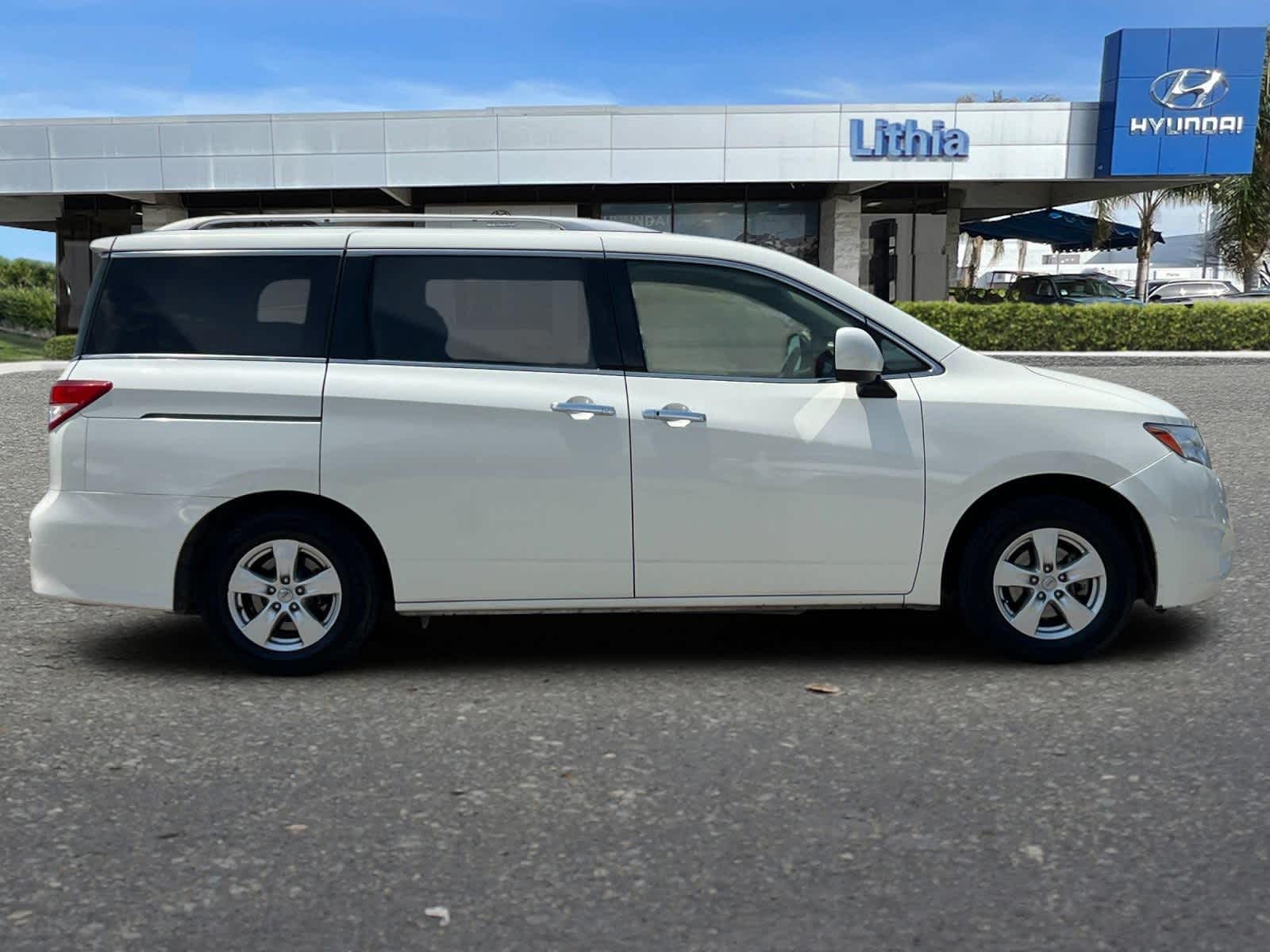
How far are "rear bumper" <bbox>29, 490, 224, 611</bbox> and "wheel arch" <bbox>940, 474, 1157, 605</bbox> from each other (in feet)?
9.50

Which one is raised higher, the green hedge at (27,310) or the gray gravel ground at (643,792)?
the green hedge at (27,310)

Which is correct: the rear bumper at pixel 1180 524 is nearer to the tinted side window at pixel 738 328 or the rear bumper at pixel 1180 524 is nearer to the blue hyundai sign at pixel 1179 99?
the tinted side window at pixel 738 328

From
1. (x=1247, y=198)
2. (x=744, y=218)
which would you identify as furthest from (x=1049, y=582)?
(x=1247, y=198)

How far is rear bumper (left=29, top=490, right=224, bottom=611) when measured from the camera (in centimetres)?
507

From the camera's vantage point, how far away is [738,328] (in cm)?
524

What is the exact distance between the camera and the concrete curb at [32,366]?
80.3ft

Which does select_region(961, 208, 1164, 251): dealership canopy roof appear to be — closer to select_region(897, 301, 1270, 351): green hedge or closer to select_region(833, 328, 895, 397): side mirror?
select_region(897, 301, 1270, 351): green hedge

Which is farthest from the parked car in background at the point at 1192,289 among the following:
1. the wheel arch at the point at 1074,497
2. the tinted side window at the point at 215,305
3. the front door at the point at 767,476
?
the tinted side window at the point at 215,305

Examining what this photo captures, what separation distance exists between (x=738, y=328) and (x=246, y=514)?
207cm

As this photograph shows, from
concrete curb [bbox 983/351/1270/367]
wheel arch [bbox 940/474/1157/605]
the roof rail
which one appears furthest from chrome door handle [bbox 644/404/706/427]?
concrete curb [bbox 983/351/1270/367]

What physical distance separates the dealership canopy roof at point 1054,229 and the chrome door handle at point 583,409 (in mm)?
34114

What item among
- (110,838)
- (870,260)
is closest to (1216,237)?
(870,260)

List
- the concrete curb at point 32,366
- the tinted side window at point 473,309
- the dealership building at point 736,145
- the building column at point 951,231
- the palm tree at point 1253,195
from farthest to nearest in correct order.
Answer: the palm tree at point 1253,195 → the building column at point 951,231 → the dealership building at point 736,145 → the concrete curb at point 32,366 → the tinted side window at point 473,309

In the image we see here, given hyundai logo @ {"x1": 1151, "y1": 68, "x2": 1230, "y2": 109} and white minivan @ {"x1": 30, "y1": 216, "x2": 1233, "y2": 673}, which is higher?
hyundai logo @ {"x1": 1151, "y1": 68, "x2": 1230, "y2": 109}
